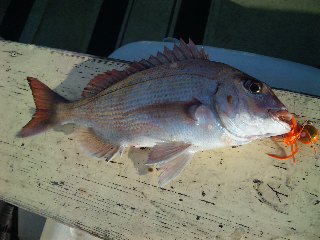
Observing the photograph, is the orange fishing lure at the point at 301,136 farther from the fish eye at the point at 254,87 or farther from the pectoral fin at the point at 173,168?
the pectoral fin at the point at 173,168

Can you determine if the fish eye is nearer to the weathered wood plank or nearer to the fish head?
the fish head

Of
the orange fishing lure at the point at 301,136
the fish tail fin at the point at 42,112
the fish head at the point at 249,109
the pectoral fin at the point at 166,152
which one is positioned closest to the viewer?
the fish head at the point at 249,109

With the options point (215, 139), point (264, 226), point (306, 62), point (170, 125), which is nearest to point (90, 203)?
point (170, 125)

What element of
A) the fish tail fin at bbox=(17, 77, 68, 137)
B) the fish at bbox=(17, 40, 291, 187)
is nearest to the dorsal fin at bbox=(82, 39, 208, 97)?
the fish at bbox=(17, 40, 291, 187)

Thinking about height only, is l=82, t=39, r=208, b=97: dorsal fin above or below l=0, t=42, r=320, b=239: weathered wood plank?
above

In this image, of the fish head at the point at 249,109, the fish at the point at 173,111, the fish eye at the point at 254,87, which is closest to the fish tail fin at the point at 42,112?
the fish at the point at 173,111

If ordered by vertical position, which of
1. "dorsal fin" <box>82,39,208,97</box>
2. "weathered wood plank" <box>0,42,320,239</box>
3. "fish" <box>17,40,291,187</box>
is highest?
"dorsal fin" <box>82,39,208,97</box>
